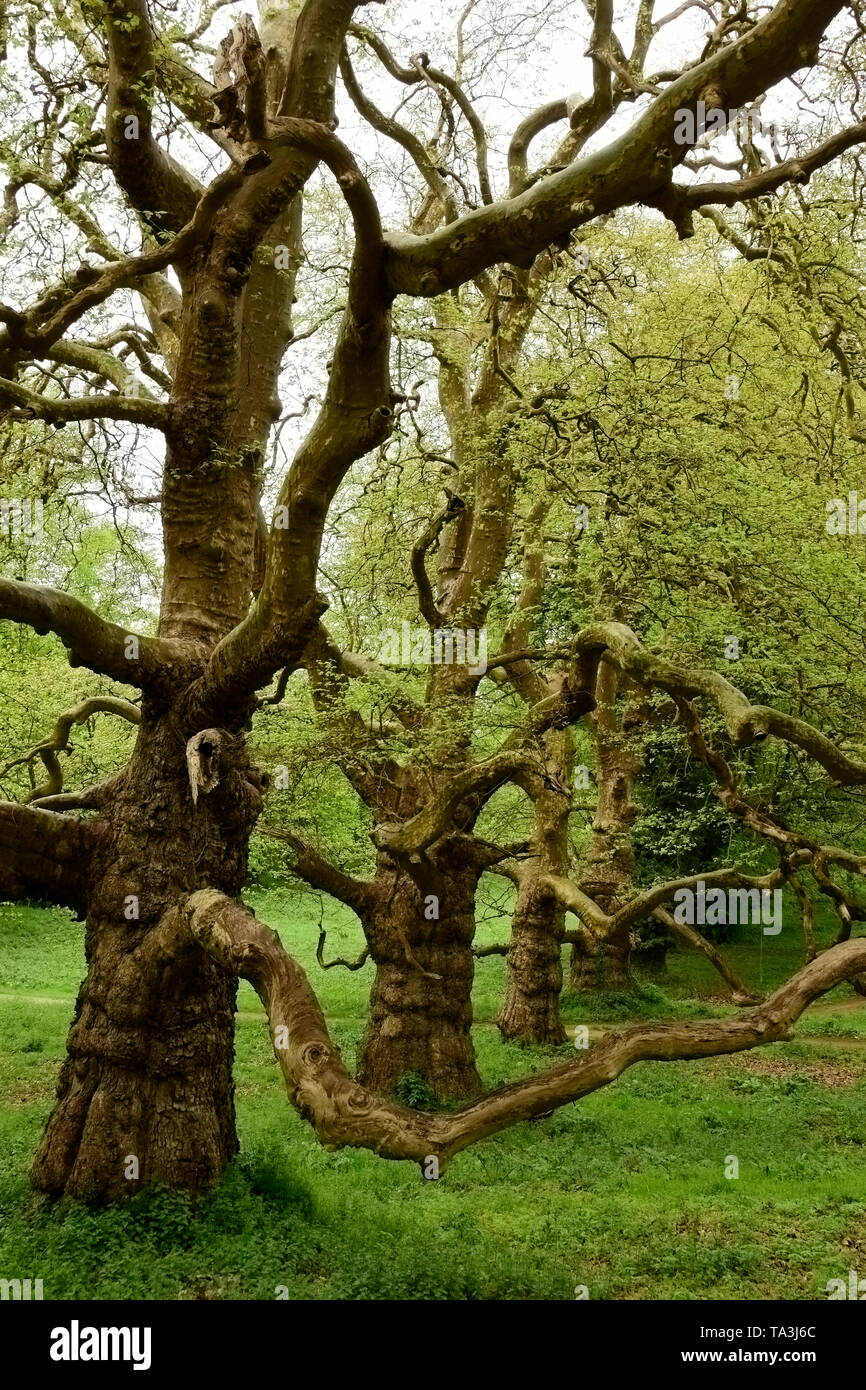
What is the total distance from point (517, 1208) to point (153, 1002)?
4078 millimetres

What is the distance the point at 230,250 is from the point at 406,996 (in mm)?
9755

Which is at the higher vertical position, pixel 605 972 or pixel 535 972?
pixel 535 972

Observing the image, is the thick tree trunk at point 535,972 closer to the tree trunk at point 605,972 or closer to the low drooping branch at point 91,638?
the tree trunk at point 605,972

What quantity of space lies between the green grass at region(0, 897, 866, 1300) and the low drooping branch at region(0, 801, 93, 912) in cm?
261

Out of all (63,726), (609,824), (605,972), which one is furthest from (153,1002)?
(605,972)

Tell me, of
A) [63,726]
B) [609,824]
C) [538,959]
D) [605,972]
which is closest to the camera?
[63,726]

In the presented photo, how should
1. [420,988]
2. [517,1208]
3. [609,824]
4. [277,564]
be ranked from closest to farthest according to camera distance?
[277,564]
[517,1208]
[420,988]
[609,824]

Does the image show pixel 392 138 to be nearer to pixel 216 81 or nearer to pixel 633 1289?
pixel 216 81

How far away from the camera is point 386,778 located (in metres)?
14.6

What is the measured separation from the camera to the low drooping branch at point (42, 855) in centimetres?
968

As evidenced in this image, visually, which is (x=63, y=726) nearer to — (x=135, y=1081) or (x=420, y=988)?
(x=135, y=1081)

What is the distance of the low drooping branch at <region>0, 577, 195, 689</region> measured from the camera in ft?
27.6

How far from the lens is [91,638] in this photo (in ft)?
30.0
